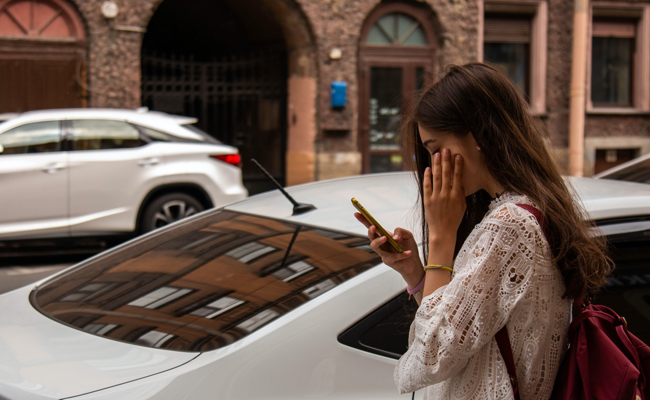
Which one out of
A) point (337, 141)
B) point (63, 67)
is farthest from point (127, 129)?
point (337, 141)

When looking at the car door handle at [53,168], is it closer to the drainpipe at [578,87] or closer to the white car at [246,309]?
the white car at [246,309]

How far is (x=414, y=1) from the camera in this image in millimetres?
12273

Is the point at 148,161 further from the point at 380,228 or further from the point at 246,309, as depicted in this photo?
the point at 380,228

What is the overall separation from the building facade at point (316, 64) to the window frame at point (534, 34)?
0.03 meters

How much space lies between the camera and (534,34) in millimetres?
13242

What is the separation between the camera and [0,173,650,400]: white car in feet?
5.11

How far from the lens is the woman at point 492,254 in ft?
4.10

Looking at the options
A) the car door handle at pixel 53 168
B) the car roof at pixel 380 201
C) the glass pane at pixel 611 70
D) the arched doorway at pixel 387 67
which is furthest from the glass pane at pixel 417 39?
the car roof at pixel 380 201

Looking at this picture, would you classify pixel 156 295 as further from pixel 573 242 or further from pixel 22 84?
pixel 22 84

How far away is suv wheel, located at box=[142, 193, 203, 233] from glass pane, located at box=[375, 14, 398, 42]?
21.2 ft

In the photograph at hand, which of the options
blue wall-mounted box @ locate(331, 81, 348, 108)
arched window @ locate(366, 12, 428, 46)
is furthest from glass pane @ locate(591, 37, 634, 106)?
blue wall-mounted box @ locate(331, 81, 348, 108)

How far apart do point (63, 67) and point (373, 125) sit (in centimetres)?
569

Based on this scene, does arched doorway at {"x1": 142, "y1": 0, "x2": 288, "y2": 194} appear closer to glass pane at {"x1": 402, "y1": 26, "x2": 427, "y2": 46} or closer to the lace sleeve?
glass pane at {"x1": 402, "y1": 26, "x2": 427, "y2": 46}

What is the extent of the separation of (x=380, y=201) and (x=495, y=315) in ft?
→ 3.34
